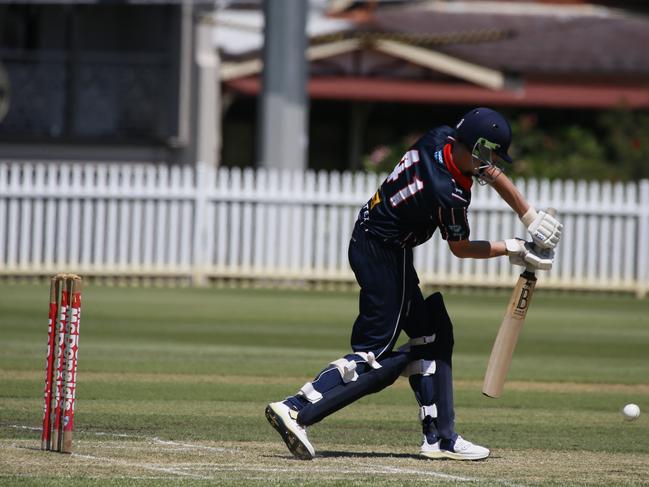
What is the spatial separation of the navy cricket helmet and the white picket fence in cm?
1245

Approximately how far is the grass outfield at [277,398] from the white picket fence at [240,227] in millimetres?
1868

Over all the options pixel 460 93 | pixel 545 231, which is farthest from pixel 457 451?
pixel 460 93

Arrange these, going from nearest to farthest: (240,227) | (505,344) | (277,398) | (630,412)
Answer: (505,344), (630,412), (277,398), (240,227)

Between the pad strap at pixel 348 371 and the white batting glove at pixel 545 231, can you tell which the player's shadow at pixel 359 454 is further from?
the white batting glove at pixel 545 231

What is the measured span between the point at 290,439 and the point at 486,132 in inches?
72.8

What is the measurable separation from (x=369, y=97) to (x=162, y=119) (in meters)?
4.27

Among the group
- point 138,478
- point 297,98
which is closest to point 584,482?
point 138,478

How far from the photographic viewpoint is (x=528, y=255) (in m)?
7.73

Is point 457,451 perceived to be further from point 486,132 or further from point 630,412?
point 630,412

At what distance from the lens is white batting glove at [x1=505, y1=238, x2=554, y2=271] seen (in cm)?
771

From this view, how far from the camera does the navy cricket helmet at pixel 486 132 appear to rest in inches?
297

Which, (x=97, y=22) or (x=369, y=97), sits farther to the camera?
(x=97, y=22)

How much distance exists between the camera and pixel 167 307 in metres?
17.3

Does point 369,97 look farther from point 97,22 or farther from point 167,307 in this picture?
point 167,307
